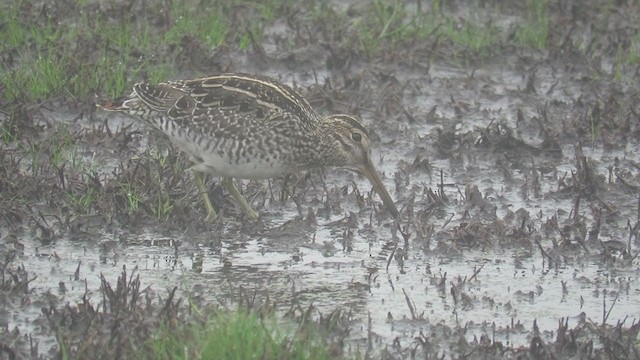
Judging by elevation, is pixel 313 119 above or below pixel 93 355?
above

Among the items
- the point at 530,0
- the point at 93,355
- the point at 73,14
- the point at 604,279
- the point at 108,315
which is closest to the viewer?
the point at 93,355


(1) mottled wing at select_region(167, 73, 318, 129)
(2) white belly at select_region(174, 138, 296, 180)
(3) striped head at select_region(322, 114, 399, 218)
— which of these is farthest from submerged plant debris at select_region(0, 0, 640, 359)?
(1) mottled wing at select_region(167, 73, 318, 129)

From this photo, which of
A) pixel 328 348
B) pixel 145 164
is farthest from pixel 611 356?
pixel 145 164

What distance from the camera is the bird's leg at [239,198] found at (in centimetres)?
920

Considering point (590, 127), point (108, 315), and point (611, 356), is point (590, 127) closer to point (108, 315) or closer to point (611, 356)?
point (611, 356)

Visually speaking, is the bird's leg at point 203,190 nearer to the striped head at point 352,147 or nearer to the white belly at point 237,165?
the white belly at point 237,165

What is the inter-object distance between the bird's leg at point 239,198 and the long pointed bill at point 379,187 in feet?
2.48

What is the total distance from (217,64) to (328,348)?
17.0 feet

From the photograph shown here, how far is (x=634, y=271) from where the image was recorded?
848 centimetres

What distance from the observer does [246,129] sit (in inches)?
350

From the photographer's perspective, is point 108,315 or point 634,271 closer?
point 108,315

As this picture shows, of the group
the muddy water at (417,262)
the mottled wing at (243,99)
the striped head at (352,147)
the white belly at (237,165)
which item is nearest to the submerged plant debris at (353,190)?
the muddy water at (417,262)

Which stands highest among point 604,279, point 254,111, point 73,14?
point 73,14

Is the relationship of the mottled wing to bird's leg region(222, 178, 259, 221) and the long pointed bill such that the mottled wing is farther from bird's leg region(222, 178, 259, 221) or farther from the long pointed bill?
bird's leg region(222, 178, 259, 221)
